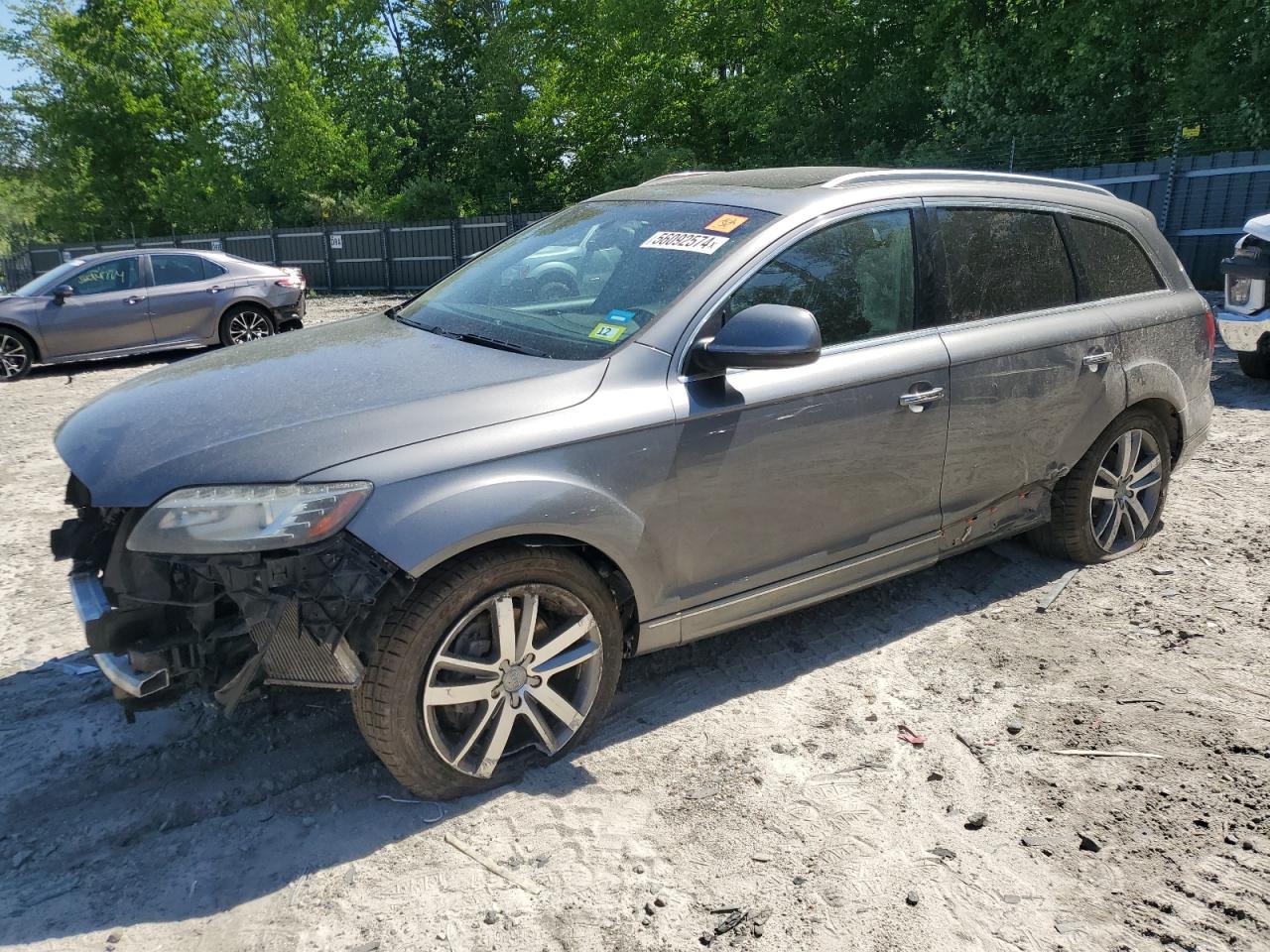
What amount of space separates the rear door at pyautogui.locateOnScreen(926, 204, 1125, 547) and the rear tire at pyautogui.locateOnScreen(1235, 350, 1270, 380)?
17.4ft

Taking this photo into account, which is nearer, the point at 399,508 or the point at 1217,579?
the point at 399,508

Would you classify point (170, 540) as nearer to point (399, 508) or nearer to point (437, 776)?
point (399, 508)

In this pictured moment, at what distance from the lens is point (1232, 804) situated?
3.03m

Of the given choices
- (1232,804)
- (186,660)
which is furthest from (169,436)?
(1232,804)

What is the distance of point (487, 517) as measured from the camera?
276cm

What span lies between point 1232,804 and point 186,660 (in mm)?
3175

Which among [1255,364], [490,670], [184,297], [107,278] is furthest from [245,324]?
[1255,364]

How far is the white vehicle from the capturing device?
768 centimetres

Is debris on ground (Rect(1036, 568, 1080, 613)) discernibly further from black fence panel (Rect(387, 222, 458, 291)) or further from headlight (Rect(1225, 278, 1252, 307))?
black fence panel (Rect(387, 222, 458, 291))

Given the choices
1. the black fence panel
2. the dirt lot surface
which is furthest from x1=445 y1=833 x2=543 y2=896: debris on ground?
the black fence panel

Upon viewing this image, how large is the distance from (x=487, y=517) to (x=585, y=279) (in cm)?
128

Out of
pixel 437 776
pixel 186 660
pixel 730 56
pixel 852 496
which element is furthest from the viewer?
pixel 730 56

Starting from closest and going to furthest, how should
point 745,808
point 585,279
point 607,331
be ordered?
point 745,808, point 607,331, point 585,279

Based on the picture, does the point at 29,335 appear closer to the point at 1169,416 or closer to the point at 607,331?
the point at 607,331
